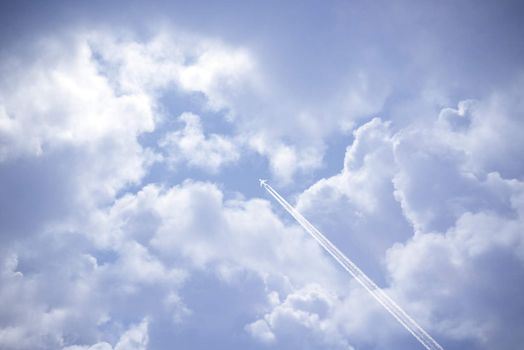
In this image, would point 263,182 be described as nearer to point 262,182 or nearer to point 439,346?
point 262,182

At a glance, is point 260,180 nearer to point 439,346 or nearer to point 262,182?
point 262,182

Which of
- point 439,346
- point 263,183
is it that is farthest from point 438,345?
point 263,183

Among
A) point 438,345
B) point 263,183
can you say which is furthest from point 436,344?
point 263,183

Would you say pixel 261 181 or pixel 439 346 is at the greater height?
pixel 261 181

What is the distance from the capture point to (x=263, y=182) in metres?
154

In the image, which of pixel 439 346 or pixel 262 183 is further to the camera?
pixel 262 183

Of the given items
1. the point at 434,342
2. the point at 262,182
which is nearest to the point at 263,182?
the point at 262,182

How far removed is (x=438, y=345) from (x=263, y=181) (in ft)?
311

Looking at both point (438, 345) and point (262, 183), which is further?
point (262, 183)

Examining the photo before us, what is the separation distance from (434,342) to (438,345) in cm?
295

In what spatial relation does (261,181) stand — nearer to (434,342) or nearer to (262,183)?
(262,183)

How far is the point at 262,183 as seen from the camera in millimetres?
153250

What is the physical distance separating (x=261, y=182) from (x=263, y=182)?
0.98m

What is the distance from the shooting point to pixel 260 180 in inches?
6122
